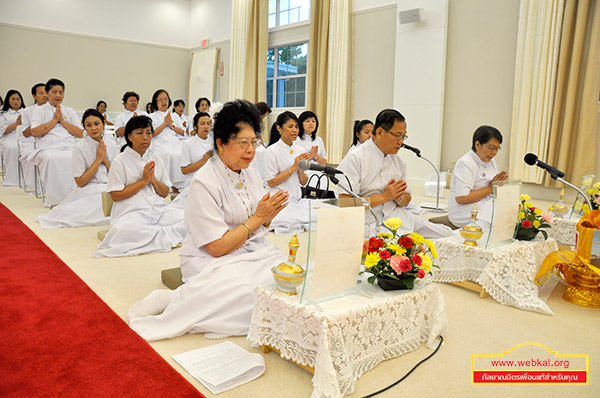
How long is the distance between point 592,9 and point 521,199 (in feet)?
14.7

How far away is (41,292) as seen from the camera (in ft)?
9.29

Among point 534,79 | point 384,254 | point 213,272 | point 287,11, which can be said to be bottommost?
point 213,272

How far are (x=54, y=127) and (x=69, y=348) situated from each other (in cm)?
512

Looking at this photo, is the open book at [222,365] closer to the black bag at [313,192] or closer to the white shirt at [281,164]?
the white shirt at [281,164]

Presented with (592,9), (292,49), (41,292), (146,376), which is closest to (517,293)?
(146,376)

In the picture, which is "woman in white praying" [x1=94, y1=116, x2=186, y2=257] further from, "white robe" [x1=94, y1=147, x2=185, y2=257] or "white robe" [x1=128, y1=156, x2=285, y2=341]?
"white robe" [x1=128, y1=156, x2=285, y2=341]

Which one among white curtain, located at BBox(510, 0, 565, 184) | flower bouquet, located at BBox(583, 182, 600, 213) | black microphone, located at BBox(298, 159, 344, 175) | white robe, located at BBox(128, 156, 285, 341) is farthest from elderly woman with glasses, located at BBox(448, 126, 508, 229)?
white curtain, located at BBox(510, 0, 565, 184)

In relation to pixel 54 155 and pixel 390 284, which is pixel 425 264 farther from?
Answer: pixel 54 155

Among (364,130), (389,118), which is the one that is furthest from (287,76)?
(389,118)

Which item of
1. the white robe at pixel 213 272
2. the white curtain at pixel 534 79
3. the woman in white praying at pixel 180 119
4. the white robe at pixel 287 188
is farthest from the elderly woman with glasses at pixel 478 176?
the woman in white praying at pixel 180 119

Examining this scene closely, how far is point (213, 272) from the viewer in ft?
7.92

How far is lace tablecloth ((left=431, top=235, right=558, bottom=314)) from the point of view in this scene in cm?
287

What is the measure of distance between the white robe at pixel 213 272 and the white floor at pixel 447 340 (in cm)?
10

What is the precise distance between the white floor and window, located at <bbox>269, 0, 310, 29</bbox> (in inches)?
327
